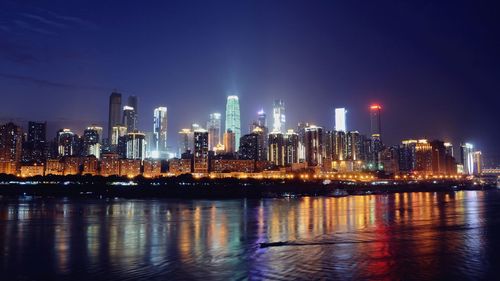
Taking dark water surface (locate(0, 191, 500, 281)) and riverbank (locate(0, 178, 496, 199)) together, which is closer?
dark water surface (locate(0, 191, 500, 281))

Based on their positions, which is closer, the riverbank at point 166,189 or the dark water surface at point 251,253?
the dark water surface at point 251,253

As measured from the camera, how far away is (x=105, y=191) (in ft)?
468

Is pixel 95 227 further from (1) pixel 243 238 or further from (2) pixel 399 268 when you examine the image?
(2) pixel 399 268

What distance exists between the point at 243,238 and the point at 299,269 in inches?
433

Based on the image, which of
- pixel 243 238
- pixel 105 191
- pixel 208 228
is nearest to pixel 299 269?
pixel 243 238

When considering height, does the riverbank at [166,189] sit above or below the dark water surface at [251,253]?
above

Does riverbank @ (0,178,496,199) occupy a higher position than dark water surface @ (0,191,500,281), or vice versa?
riverbank @ (0,178,496,199)

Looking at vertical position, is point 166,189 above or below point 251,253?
above

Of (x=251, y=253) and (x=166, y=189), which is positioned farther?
(x=166, y=189)

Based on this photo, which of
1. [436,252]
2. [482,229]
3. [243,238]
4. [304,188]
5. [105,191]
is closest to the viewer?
[436,252]

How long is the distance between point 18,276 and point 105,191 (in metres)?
130

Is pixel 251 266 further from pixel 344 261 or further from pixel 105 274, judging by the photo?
pixel 105 274

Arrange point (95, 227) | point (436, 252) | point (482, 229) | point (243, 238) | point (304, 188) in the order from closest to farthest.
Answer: point (436, 252), point (243, 238), point (482, 229), point (95, 227), point (304, 188)

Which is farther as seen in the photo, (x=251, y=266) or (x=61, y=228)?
(x=61, y=228)
